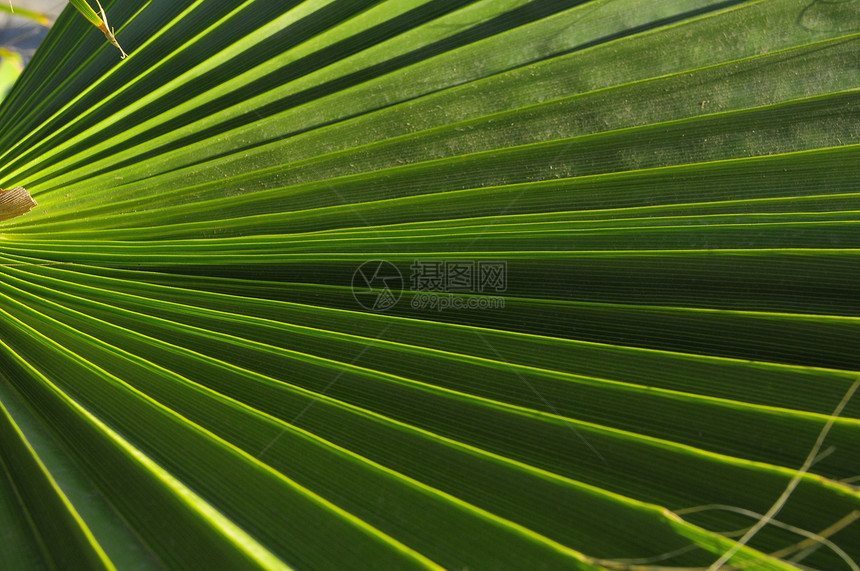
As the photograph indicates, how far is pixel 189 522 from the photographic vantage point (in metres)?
0.47

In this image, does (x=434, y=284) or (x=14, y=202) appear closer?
(x=434, y=284)

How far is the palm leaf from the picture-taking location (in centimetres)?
46

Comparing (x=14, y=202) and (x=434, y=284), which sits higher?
(x=434, y=284)

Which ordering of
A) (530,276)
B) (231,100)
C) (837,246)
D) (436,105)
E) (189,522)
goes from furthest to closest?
(231,100) → (436,105) → (530,276) → (837,246) → (189,522)

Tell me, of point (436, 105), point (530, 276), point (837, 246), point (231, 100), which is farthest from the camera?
point (231, 100)

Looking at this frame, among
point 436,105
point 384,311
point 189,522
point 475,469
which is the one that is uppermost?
point 436,105

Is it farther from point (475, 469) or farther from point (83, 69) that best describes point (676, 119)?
point (83, 69)

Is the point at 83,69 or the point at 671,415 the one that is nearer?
the point at 671,415

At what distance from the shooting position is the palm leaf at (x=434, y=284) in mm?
458

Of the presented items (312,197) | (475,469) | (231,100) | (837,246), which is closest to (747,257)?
(837,246)

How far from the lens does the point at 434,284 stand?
747mm

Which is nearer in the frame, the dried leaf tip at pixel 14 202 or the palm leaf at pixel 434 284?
the palm leaf at pixel 434 284

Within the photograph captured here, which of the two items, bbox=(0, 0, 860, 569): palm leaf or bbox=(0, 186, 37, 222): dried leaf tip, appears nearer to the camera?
bbox=(0, 0, 860, 569): palm leaf

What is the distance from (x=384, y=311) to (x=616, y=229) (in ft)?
1.27
